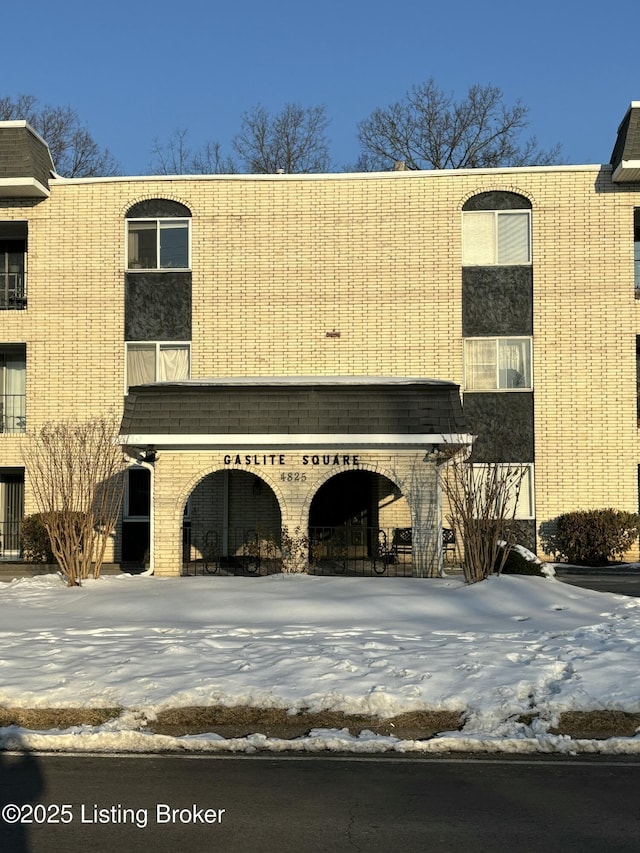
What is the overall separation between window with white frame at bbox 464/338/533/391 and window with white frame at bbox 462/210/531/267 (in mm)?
1996

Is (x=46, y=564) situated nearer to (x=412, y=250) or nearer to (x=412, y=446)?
(x=412, y=446)

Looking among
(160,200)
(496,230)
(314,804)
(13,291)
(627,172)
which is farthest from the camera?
(13,291)

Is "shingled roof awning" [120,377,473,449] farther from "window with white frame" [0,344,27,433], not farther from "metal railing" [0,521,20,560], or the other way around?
"metal railing" [0,521,20,560]

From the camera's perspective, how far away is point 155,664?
33.2 ft

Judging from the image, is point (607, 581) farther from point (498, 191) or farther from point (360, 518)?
point (498, 191)

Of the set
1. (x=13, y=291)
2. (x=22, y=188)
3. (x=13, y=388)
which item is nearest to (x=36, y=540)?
(x=13, y=388)

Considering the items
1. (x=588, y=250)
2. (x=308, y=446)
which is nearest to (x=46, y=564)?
(x=308, y=446)

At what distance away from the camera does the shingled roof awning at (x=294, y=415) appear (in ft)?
63.1

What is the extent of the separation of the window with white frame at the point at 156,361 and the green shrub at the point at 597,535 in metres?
10.2

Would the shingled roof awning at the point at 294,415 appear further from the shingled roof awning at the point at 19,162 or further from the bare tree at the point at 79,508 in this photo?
the shingled roof awning at the point at 19,162

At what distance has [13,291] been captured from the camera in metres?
26.6

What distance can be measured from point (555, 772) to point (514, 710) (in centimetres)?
128

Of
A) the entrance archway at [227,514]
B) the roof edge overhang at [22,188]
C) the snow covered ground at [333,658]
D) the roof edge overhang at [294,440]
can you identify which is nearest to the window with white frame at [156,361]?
the entrance archway at [227,514]

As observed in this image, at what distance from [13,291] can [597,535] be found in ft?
53.0
